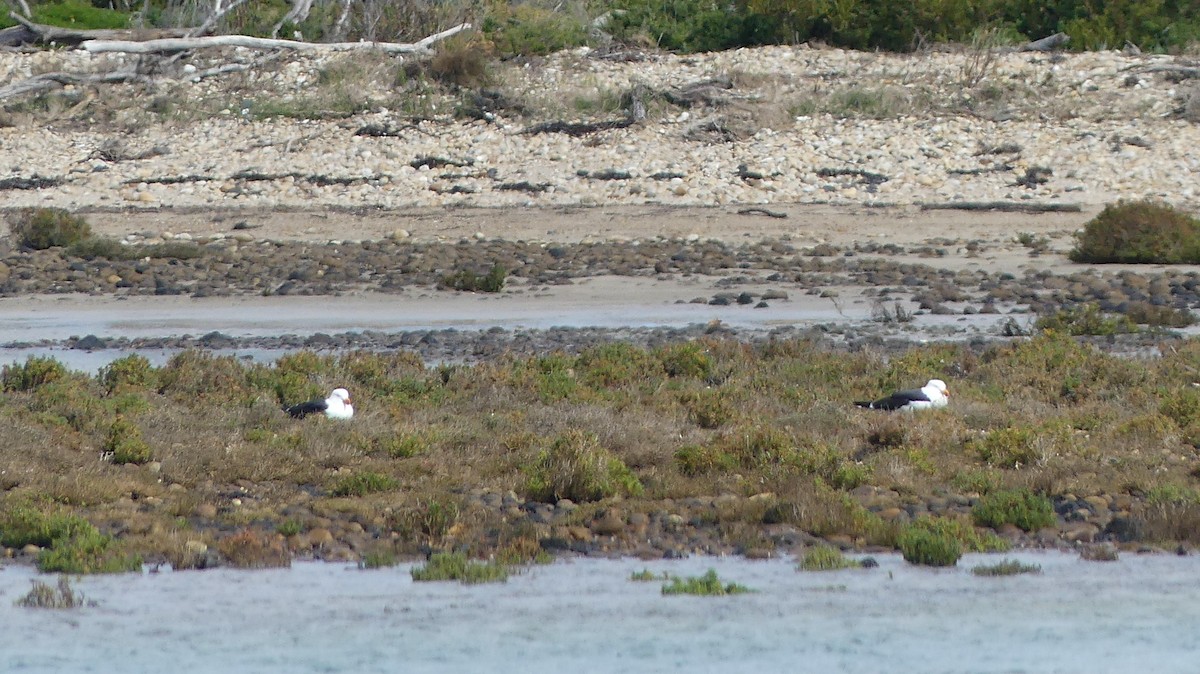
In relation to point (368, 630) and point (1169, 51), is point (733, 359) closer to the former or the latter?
point (368, 630)

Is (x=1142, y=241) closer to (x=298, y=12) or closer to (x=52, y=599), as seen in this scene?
(x=52, y=599)

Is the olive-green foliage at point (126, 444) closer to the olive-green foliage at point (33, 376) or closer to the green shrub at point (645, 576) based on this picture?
the olive-green foliage at point (33, 376)

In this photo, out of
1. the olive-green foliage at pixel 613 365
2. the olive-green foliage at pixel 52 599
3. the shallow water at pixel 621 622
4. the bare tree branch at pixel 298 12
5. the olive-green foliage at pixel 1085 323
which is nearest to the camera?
the shallow water at pixel 621 622

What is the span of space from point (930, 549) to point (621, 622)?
63.2 inches

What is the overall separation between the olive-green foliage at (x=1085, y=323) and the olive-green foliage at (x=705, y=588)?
833 centimetres

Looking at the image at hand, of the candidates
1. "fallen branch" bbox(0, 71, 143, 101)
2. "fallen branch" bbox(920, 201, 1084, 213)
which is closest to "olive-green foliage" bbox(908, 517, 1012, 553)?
"fallen branch" bbox(920, 201, 1084, 213)

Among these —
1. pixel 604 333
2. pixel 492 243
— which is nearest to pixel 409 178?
pixel 492 243

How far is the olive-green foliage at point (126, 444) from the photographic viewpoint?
29.7 ft

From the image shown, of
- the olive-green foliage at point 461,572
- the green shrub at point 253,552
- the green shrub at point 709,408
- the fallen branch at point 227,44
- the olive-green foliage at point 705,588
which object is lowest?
the fallen branch at point 227,44

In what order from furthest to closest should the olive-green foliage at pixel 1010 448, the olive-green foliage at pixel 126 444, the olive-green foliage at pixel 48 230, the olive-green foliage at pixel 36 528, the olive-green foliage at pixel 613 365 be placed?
the olive-green foliage at pixel 48 230 < the olive-green foliage at pixel 613 365 < the olive-green foliage at pixel 126 444 < the olive-green foliage at pixel 1010 448 < the olive-green foliage at pixel 36 528

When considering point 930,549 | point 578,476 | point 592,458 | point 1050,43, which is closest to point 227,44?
point 1050,43

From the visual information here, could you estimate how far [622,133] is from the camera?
2658cm

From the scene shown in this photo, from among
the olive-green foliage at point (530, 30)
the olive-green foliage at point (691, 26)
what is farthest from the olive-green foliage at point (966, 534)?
the olive-green foliage at point (691, 26)

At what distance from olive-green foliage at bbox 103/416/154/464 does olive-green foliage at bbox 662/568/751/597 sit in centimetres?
372
